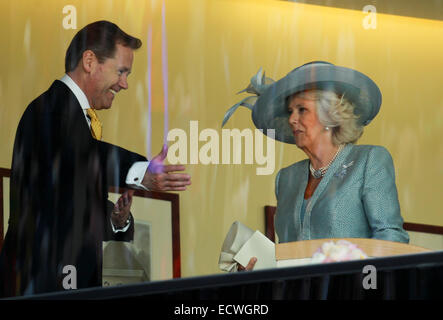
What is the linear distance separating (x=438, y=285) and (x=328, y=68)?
1.37 m

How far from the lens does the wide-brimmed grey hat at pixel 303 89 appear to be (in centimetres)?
250

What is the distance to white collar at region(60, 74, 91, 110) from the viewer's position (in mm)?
2513

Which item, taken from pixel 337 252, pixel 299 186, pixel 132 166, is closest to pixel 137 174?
pixel 132 166

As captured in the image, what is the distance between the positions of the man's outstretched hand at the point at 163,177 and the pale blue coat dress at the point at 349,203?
35cm

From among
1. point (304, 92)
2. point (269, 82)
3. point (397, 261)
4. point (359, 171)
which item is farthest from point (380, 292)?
point (269, 82)

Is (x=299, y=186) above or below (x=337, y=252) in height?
above

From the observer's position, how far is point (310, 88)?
2473 mm

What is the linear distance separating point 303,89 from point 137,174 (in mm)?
525

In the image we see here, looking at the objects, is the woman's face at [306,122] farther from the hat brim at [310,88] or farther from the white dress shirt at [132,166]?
the white dress shirt at [132,166]

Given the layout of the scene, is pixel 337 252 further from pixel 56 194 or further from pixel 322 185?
pixel 56 194

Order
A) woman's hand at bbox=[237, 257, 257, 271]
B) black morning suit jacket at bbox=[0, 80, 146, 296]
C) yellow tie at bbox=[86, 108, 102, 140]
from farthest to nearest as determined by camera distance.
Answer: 1. yellow tie at bbox=[86, 108, 102, 140]
2. black morning suit jacket at bbox=[0, 80, 146, 296]
3. woman's hand at bbox=[237, 257, 257, 271]

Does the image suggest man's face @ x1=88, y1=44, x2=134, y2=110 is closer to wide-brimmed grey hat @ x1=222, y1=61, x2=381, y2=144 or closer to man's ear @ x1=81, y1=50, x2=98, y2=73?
man's ear @ x1=81, y1=50, x2=98, y2=73

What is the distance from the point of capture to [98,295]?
52.5 inches

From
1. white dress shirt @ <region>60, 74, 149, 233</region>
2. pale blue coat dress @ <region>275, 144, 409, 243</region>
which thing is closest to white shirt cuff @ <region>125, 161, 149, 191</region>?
white dress shirt @ <region>60, 74, 149, 233</region>
